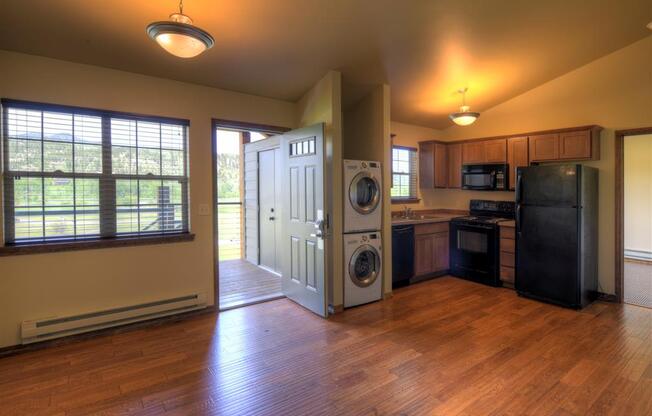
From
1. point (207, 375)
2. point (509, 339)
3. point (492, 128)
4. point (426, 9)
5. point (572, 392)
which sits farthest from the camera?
point (492, 128)

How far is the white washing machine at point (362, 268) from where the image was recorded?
4000mm

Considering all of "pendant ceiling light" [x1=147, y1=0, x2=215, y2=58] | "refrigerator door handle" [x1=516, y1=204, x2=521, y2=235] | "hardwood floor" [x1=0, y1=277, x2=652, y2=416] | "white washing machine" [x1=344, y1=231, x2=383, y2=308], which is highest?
"pendant ceiling light" [x1=147, y1=0, x2=215, y2=58]

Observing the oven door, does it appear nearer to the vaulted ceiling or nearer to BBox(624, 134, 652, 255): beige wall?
the vaulted ceiling

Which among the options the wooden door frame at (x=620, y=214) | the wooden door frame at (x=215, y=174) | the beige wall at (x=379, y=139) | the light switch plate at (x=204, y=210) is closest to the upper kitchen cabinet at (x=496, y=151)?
the wooden door frame at (x=620, y=214)

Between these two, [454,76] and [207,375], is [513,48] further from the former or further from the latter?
[207,375]

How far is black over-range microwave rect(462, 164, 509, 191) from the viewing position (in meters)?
5.10

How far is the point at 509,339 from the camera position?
319cm

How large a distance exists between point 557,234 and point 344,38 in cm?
337

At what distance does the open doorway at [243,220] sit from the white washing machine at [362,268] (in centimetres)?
108

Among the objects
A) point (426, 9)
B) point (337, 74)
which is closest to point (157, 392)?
point (337, 74)

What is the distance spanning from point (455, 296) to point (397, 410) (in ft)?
8.61

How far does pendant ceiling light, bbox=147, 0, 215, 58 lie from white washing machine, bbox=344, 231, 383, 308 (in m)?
2.52

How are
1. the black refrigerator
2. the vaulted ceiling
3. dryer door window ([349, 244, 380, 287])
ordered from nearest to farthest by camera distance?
the vaulted ceiling < the black refrigerator < dryer door window ([349, 244, 380, 287])

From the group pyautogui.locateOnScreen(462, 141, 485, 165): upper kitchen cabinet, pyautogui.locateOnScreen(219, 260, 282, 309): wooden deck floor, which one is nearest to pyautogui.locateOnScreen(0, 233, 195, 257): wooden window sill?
pyautogui.locateOnScreen(219, 260, 282, 309): wooden deck floor
